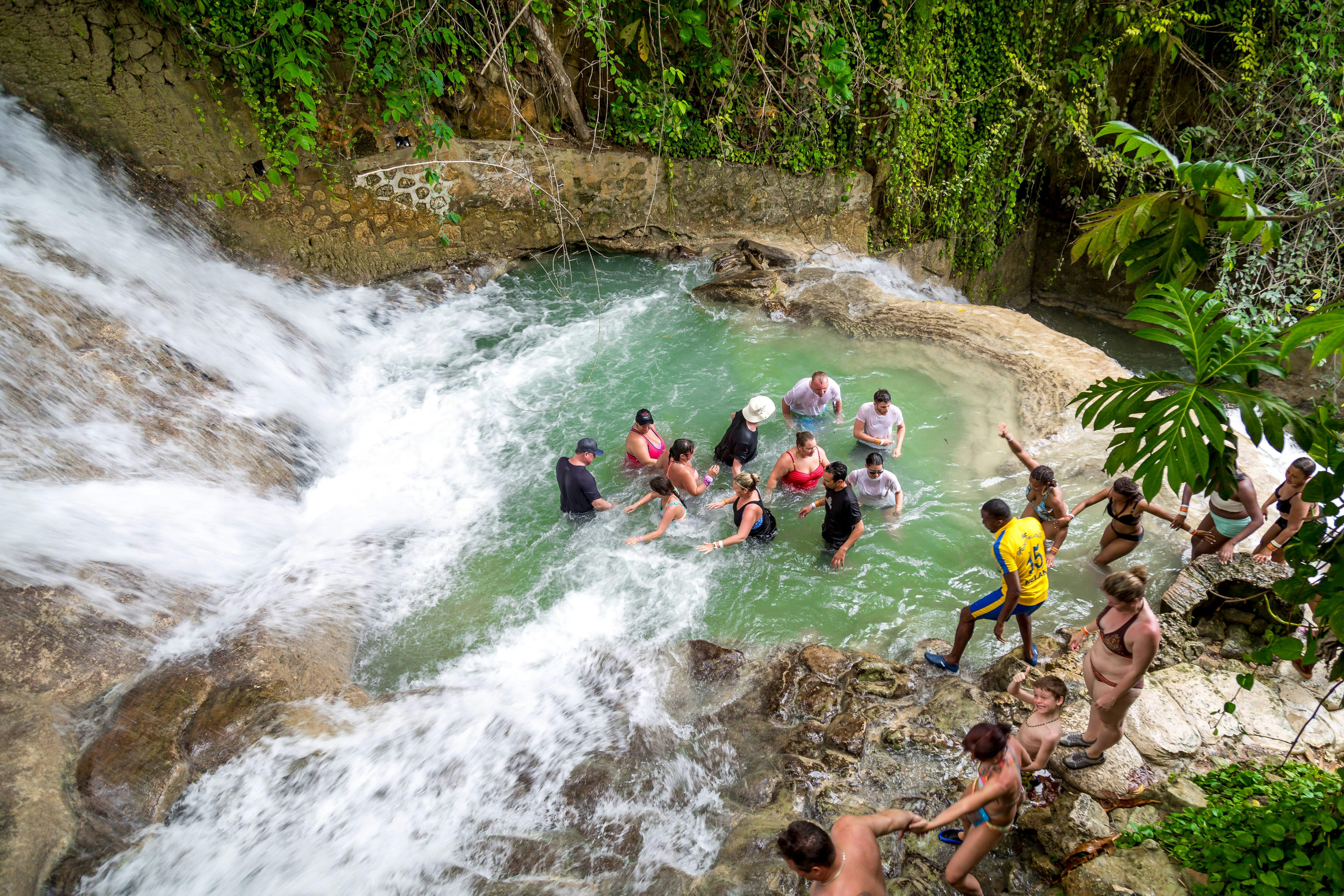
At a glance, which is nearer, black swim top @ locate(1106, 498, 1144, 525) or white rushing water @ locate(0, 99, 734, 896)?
white rushing water @ locate(0, 99, 734, 896)

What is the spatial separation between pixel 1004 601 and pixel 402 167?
8937 mm

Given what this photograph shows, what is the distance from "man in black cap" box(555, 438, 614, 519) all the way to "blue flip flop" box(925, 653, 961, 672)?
2.97 metres

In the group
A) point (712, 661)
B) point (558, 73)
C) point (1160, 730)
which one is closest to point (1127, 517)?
point (1160, 730)

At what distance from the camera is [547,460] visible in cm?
727

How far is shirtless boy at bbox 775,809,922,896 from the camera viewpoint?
2.91m

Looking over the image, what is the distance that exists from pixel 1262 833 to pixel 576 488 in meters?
4.89

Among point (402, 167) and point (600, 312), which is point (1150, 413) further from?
point (402, 167)

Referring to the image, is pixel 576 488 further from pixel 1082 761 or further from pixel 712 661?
pixel 1082 761

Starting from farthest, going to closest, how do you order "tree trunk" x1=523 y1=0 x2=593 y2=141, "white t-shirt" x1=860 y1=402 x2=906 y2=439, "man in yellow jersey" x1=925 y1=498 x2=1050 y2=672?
"tree trunk" x1=523 y1=0 x2=593 y2=141 < "white t-shirt" x1=860 y1=402 x2=906 y2=439 < "man in yellow jersey" x1=925 y1=498 x2=1050 y2=672

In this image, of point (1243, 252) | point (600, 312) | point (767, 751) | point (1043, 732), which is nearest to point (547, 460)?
point (600, 312)

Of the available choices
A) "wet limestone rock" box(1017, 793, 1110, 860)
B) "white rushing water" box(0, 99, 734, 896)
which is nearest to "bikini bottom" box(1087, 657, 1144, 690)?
"wet limestone rock" box(1017, 793, 1110, 860)

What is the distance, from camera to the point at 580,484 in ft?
20.3

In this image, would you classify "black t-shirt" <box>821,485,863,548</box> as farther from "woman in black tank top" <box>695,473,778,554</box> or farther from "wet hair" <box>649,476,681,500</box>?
"wet hair" <box>649,476,681,500</box>

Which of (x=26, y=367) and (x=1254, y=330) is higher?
(x=1254, y=330)
